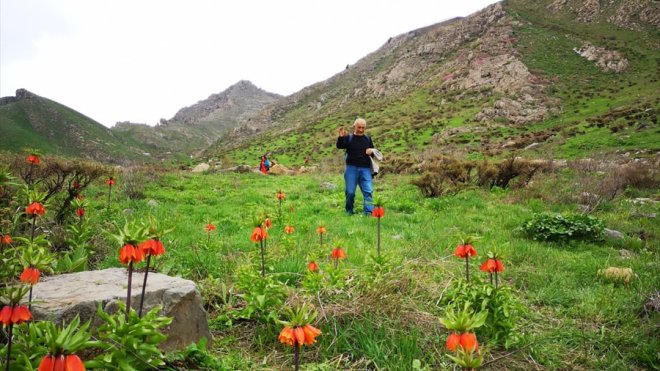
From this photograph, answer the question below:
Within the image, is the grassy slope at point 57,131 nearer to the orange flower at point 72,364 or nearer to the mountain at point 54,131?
the mountain at point 54,131

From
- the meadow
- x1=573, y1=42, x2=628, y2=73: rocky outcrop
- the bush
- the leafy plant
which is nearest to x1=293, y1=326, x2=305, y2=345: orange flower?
the meadow

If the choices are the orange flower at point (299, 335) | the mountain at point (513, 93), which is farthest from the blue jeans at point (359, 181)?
the mountain at point (513, 93)

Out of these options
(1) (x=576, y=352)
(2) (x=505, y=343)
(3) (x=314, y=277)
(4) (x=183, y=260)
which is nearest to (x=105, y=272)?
(4) (x=183, y=260)

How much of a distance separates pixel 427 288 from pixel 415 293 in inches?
6.0

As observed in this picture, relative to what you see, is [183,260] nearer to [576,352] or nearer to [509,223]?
[576,352]

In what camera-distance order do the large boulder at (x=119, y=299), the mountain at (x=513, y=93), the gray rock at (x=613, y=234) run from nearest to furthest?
the large boulder at (x=119, y=299), the gray rock at (x=613, y=234), the mountain at (x=513, y=93)

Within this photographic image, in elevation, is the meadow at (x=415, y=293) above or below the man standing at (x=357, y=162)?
below

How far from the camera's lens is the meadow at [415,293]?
2.84m

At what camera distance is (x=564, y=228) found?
260 inches

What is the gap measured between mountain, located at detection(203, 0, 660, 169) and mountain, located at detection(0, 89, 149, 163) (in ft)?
121

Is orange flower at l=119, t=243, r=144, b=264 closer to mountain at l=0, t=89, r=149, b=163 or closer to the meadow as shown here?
the meadow

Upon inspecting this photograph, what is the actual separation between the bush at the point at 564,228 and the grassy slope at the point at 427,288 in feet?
0.70

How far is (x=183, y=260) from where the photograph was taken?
4695 millimetres

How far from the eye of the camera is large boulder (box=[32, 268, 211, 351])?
2.42 m
